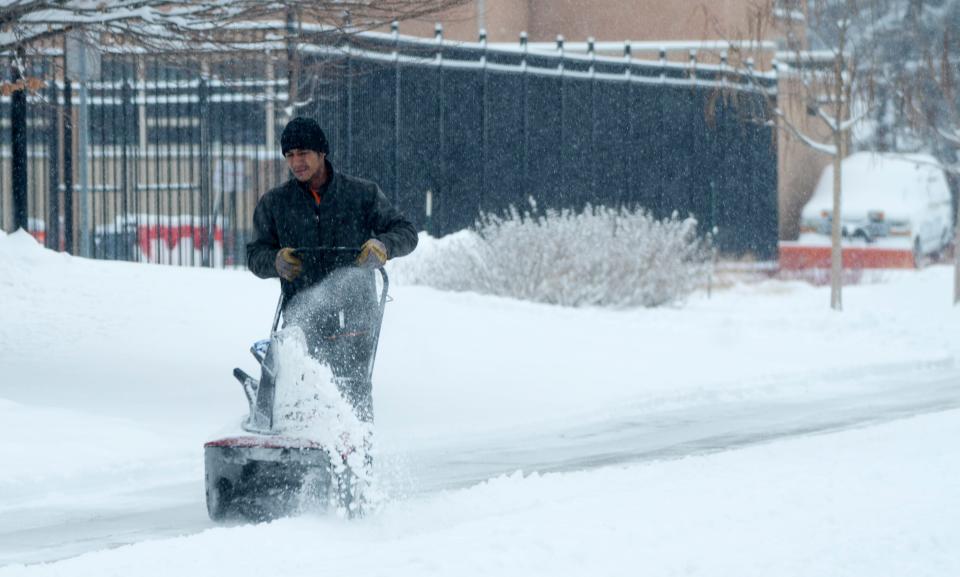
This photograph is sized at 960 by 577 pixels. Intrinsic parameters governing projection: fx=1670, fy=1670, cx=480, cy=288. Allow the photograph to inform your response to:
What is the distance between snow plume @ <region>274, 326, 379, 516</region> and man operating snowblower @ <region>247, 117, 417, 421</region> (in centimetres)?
24

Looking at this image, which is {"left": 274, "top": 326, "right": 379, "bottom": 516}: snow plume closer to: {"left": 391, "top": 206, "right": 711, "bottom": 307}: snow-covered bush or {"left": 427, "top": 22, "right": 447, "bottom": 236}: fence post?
{"left": 391, "top": 206, "right": 711, "bottom": 307}: snow-covered bush

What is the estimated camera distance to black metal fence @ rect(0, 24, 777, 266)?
17922mm

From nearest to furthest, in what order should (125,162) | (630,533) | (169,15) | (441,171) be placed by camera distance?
(630,533) → (169,15) → (125,162) → (441,171)

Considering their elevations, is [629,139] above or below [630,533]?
above

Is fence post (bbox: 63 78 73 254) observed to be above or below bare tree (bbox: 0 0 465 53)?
below

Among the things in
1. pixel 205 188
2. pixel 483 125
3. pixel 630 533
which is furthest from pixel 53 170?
pixel 630 533

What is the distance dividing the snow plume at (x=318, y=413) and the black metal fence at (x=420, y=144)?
831 cm

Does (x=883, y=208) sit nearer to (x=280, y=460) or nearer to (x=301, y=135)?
(x=301, y=135)

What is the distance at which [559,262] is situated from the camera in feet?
62.6

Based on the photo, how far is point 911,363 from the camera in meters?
16.7

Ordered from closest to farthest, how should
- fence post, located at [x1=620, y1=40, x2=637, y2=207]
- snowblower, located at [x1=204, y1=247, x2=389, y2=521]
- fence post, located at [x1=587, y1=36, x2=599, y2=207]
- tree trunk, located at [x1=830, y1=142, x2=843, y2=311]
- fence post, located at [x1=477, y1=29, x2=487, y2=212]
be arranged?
snowblower, located at [x1=204, y1=247, x2=389, y2=521], tree trunk, located at [x1=830, y1=142, x2=843, y2=311], fence post, located at [x1=477, y1=29, x2=487, y2=212], fence post, located at [x1=587, y1=36, x2=599, y2=207], fence post, located at [x1=620, y1=40, x2=637, y2=207]

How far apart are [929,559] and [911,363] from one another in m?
10.7

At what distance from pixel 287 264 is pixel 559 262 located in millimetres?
11669

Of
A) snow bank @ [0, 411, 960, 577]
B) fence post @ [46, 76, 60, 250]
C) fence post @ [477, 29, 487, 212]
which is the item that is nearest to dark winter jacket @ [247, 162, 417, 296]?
snow bank @ [0, 411, 960, 577]
